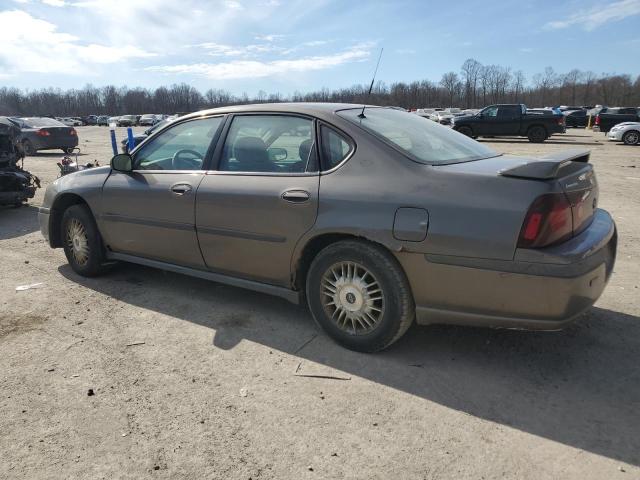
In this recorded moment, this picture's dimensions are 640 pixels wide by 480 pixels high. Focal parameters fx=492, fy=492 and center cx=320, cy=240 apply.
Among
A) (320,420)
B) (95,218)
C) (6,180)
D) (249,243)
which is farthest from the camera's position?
(6,180)

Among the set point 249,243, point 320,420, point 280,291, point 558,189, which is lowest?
point 320,420

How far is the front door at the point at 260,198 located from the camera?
134 inches

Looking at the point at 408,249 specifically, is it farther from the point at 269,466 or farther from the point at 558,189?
the point at 269,466

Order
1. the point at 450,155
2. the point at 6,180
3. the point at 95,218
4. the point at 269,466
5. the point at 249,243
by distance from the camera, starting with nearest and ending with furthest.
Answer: the point at 269,466 < the point at 450,155 < the point at 249,243 < the point at 95,218 < the point at 6,180

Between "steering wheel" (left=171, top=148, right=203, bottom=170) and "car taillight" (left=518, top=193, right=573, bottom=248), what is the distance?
254 centimetres

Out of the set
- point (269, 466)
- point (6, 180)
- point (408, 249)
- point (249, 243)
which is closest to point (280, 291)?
point (249, 243)

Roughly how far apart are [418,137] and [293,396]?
1.96 meters

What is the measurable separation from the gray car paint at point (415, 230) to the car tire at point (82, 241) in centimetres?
114

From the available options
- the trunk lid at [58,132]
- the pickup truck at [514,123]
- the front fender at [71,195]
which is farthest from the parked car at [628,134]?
the front fender at [71,195]

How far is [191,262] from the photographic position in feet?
13.4

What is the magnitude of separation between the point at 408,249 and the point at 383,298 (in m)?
0.38

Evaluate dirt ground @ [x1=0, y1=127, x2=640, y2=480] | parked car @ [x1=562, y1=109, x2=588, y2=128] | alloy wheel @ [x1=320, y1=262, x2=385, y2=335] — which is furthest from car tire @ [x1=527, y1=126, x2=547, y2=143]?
alloy wheel @ [x1=320, y1=262, x2=385, y2=335]

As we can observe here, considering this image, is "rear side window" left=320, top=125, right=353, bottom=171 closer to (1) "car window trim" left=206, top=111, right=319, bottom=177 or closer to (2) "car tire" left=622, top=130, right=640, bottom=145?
(1) "car window trim" left=206, top=111, right=319, bottom=177

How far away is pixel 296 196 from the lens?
3359 mm
